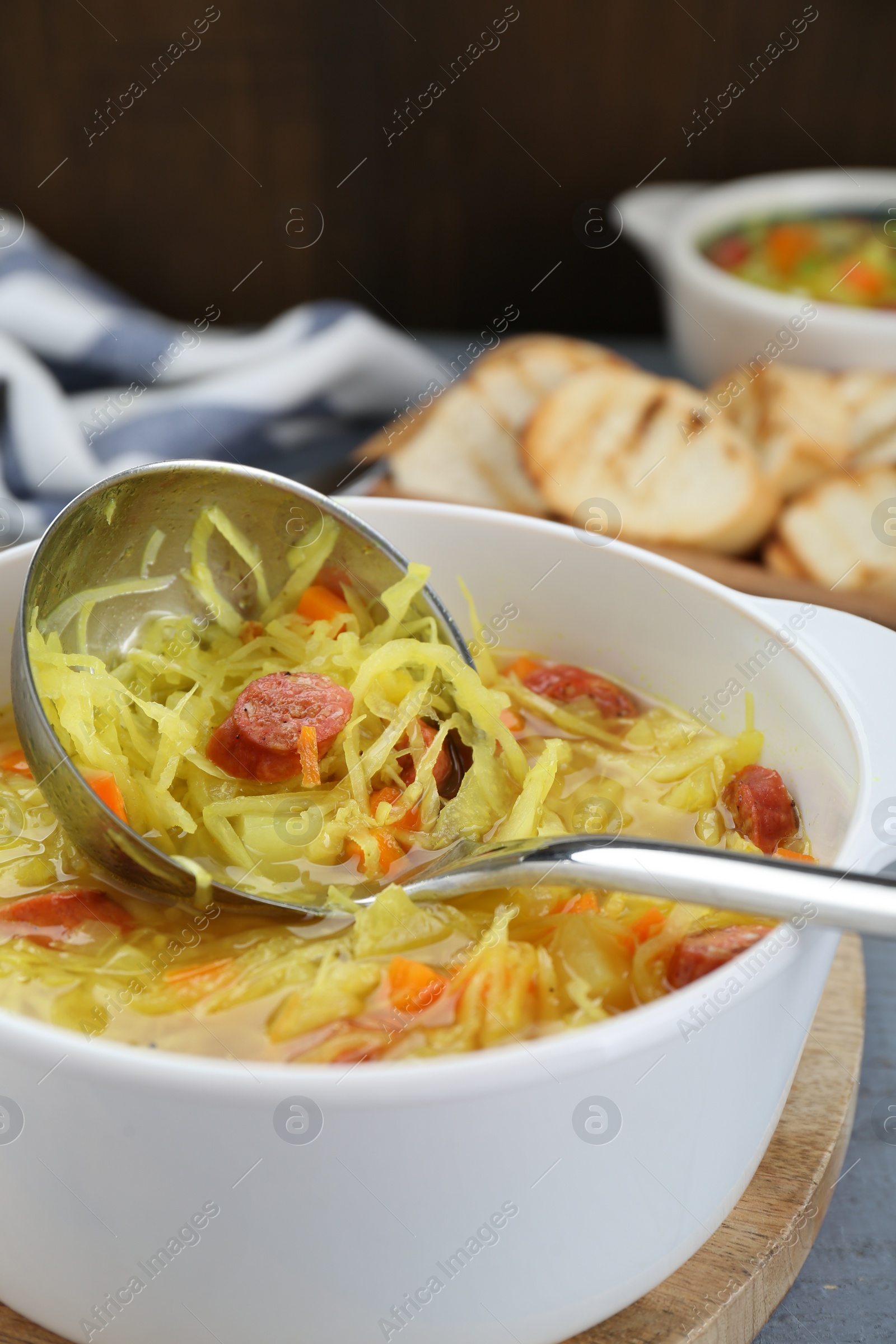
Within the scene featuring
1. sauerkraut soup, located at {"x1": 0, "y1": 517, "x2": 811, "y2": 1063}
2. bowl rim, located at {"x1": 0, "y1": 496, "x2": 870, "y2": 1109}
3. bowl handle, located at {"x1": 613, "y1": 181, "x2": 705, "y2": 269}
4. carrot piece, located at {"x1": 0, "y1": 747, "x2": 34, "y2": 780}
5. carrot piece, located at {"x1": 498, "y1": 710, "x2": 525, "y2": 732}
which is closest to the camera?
bowl rim, located at {"x1": 0, "y1": 496, "x2": 870, "y2": 1109}

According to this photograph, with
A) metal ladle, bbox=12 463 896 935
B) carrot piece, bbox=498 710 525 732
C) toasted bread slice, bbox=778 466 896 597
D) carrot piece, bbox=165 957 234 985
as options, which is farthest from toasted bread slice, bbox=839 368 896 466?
carrot piece, bbox=165 957 234 985

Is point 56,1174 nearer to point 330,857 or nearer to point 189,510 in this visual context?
point 330,857

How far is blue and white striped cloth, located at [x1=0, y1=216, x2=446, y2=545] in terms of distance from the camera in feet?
12.1

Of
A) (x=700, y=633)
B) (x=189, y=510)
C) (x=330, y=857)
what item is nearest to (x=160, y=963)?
(x=330, y=857)

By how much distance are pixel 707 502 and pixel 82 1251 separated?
2.67 m

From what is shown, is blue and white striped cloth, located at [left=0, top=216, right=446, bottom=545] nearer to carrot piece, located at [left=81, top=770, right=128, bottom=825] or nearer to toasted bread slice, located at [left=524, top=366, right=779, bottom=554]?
toasted bread slice, located at [left=524, top=366, right=779, bottom=554]

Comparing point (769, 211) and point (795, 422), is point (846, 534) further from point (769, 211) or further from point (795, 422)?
point (769, 211)

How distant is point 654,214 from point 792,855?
3.37 meters

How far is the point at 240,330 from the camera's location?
17.5ft

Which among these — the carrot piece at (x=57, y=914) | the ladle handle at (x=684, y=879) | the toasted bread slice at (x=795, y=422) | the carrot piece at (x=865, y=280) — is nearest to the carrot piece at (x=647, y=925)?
the ladle handle at (x=684, y=879)

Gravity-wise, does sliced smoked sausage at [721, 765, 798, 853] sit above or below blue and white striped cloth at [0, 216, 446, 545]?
below

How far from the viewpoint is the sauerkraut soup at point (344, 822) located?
1.60 metres

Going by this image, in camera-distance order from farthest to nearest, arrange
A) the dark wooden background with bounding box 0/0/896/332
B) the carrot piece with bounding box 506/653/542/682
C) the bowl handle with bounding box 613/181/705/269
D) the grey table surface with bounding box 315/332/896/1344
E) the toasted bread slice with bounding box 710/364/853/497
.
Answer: the dark wooden background with bounding box 0/0/896/332, the bowl handle with bounding box 613/181/705/269, the toasted bread slice with bounding box 710/364/853/497, the carrot piece with bounding box 506/653/542/682, the grey table surface with bounding box 315/332/896/1344

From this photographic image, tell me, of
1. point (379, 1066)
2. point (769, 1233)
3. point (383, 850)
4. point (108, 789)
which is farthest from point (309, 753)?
point (769, 1233)
